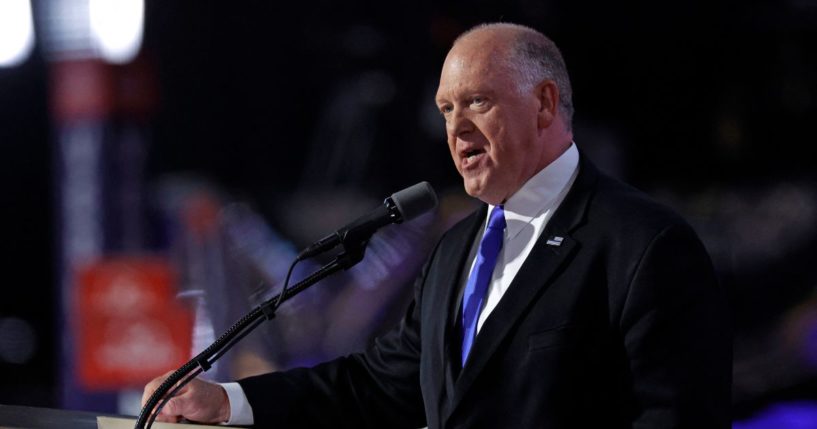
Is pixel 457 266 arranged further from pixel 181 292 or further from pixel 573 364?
pixel 181 292

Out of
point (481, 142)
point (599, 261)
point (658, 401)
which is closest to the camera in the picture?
point (658, 401)

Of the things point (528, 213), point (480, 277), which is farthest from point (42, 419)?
point (528, 213)

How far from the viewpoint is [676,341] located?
1260 millimetres

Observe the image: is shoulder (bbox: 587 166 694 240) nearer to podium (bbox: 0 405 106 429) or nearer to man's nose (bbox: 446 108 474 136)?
man's nose (bbox: 446 108 474 136)

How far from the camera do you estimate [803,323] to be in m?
3.20

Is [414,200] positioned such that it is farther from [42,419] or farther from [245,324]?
[42,419]

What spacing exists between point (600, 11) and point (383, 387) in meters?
1.99

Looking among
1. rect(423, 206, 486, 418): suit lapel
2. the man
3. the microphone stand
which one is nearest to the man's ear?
the man

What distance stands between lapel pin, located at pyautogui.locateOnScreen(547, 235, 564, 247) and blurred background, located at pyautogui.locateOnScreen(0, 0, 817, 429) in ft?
6.23

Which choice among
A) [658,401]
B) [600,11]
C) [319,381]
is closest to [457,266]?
[319,381]

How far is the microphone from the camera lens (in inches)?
51.8

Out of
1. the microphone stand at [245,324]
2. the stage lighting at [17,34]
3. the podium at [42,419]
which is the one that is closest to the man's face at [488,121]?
the microphone stand at [245,324]

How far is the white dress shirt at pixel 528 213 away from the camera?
148 cm

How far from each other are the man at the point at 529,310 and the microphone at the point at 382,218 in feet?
0.65
